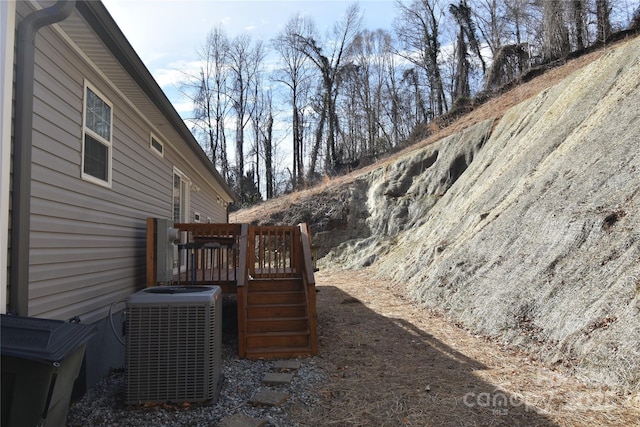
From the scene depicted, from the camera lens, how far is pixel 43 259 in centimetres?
339

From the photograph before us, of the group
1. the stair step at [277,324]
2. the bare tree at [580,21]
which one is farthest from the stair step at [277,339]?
the bare tree at [580,21]

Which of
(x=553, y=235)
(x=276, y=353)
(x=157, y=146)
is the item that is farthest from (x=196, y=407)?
(x=553, y=235)

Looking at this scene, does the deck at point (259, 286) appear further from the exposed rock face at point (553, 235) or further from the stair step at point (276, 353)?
the exposed rock face at point (553, 235)

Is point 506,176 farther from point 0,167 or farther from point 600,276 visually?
point 0,167

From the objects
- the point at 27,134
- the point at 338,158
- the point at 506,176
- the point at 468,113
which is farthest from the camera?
the point at 338,158

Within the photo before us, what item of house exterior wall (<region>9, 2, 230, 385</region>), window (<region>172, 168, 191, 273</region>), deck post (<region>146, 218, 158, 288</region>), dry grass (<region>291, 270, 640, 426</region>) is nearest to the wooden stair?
dry grass (<region>291, 270, 640, 426</region>)

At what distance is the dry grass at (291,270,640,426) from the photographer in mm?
3490

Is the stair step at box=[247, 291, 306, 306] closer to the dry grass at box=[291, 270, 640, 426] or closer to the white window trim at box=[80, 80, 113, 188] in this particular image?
the dry grass at box=[291, 270, 640, 426]

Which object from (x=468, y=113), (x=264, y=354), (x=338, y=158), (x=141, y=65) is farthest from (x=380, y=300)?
(x=338, y=158)

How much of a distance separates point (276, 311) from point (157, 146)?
133 inches

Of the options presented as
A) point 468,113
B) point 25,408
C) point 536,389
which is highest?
point 468,113

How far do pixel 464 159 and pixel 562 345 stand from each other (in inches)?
434

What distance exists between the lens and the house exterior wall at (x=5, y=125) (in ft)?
9.25

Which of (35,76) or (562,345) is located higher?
(35,76)
